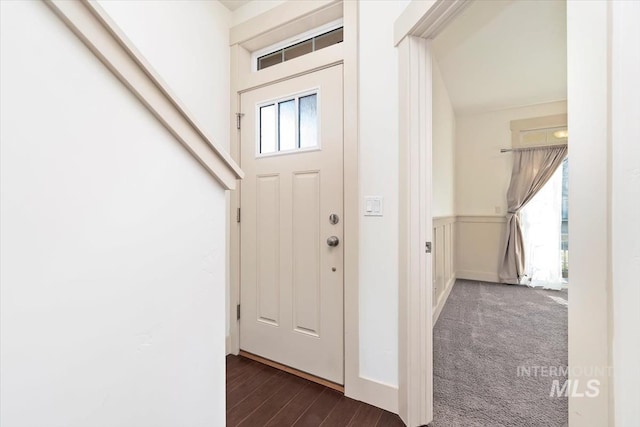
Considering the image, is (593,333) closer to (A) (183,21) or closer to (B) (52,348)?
(B) (52,348)

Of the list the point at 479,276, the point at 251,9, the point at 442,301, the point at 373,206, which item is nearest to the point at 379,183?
the point at 373,206

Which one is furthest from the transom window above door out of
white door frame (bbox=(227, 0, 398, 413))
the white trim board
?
the white trim board

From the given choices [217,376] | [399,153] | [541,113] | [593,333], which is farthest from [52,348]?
[541,113]

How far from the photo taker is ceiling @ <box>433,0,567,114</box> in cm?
214

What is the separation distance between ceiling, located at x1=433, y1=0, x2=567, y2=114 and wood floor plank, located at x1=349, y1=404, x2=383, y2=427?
216cm

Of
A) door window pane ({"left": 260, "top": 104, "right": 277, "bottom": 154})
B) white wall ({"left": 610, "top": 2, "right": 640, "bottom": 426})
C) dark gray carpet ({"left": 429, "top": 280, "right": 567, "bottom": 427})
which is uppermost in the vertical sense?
door window pane ({"left": 260, "top": 104, "right": 277, "bottom": 154})

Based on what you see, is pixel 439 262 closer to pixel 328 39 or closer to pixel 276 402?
pixel 276 402

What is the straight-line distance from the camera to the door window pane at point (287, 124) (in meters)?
2.01

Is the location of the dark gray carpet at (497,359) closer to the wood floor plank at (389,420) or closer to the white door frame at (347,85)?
the wood floor plank at (389,420)

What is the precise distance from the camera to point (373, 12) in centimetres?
163

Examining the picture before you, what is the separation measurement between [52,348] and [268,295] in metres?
1.63

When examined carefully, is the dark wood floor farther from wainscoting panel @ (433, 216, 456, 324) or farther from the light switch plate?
wainscoting panel @ (433, 216, 456, 324)

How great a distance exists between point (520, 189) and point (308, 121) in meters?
3.77

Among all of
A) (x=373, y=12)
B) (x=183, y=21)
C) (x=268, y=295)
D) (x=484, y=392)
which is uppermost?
(x=183, y=21)
